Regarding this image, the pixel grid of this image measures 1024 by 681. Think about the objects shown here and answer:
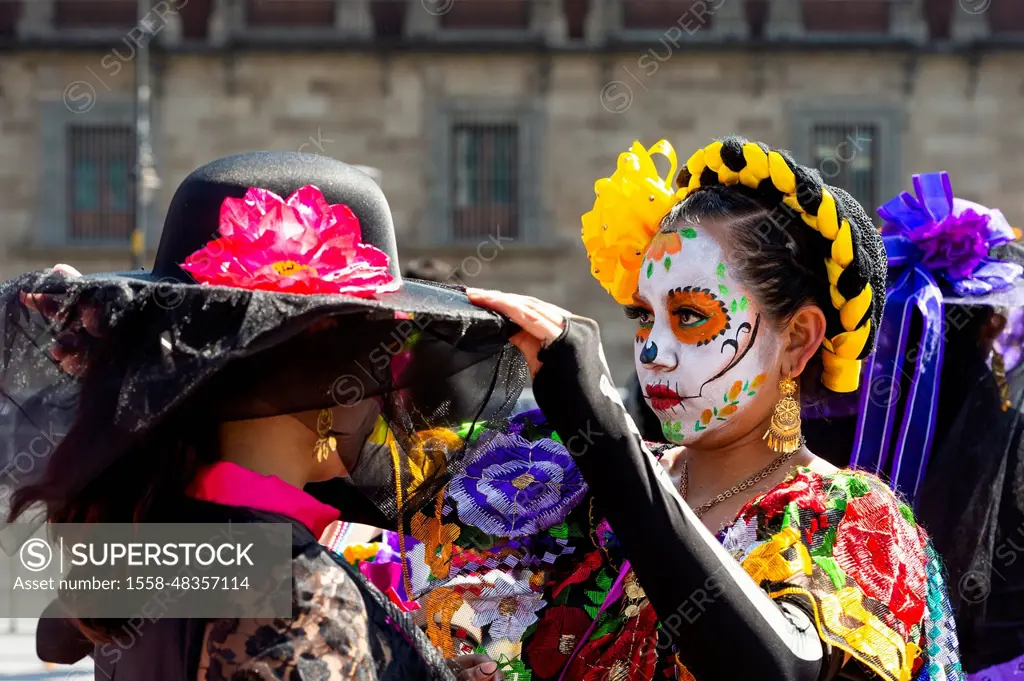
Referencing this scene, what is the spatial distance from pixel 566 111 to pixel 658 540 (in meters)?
13.0

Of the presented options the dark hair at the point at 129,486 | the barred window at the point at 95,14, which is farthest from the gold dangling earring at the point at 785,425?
the barred window at the point at 95,14

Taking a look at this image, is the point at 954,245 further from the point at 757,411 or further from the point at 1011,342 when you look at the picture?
the point at 757,411

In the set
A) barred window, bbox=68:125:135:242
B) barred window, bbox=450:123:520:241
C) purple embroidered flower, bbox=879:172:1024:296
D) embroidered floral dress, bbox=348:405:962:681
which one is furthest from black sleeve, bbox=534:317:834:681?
barred window, bbox=68:125:135:242

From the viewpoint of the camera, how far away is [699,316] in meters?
2.18

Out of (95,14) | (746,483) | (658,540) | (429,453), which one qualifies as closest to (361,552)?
(429,453)

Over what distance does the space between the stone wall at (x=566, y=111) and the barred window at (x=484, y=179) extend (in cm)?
35

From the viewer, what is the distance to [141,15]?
13539 millimetres

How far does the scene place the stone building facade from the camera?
563 inches

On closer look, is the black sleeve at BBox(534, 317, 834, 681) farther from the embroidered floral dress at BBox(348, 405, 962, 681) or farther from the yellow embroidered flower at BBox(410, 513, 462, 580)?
the yellow embroidered flower at BBox(410, 513, 462, 580)

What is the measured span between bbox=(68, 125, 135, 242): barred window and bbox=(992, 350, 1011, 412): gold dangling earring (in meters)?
13.0

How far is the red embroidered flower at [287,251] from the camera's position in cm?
161

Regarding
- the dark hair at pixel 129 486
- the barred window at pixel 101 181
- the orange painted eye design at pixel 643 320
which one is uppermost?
the orange painted eye design at pixel 643 320

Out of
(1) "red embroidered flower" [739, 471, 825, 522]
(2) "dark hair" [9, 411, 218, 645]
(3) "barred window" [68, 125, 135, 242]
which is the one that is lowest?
(3) "barred window" [68, 125, 135, 242]

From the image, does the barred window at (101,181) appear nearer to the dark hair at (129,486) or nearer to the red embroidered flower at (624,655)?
the red embroidered flower at (624,655)
